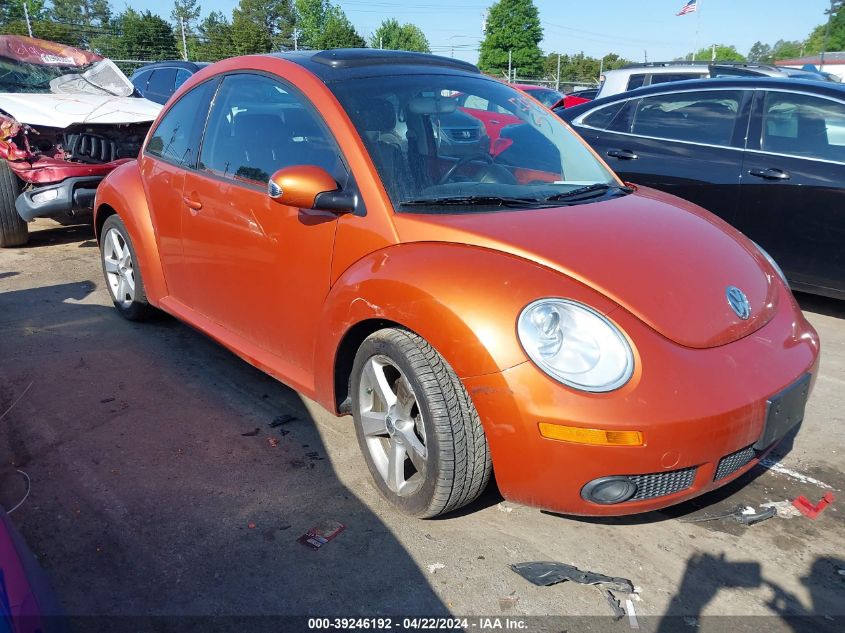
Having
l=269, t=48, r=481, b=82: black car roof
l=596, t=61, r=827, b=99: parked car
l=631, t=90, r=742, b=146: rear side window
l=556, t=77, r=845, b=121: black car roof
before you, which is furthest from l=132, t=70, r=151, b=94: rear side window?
l=269, t=48, r=481, b=82: black car roof

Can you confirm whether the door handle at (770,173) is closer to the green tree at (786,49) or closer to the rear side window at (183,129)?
the rear side window at (183,129)

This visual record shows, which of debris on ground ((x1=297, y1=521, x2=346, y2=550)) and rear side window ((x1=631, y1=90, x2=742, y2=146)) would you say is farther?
rear side window ((x1=631, y1=90, x2=742, y2=146))

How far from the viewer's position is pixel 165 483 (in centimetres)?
292

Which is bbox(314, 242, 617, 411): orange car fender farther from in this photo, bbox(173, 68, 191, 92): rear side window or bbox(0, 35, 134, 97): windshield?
bbox(173, 68, 191, 92): rear side window

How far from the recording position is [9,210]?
21.4 feet

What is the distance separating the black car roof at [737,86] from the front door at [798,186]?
6 cm

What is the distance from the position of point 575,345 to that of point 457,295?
0.41 metres

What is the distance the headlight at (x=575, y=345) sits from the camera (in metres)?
2.17

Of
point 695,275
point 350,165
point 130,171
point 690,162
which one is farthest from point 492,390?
point 690,162

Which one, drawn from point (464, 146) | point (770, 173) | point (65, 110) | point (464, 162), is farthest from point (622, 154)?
point (65, 110)

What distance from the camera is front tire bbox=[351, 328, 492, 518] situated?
2.35 metres

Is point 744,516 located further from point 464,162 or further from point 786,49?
point 786,49

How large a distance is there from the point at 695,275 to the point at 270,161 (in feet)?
6.11

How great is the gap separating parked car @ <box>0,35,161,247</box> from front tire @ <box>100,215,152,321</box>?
6.14 feet
